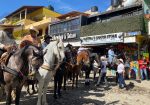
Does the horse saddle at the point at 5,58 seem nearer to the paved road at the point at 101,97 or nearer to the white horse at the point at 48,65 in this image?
the white horse at the point at 48,65

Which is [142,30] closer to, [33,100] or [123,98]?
[123,98]

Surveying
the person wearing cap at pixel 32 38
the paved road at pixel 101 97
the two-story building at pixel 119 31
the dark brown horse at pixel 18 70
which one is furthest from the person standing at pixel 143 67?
the dark brown horse at pixel 18 70

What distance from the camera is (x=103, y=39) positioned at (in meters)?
26.5

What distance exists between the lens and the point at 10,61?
8219 mm

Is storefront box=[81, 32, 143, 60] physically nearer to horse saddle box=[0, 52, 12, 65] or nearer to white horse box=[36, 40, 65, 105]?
white horse box=[36, 40, 65, 105]

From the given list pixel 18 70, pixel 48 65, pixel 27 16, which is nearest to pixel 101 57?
pixel 48 65

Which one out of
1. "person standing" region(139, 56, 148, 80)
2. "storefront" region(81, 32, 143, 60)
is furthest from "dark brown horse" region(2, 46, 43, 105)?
"storefront" region(81, 32, 143, 60)

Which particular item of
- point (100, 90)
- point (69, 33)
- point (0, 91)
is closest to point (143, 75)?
point (100, 90)

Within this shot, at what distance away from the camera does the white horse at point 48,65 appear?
30.5ft

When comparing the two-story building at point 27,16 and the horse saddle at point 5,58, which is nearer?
the horse saddle at point 5,58

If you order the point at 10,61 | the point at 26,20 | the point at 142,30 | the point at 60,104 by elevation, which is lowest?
the point at 60,104

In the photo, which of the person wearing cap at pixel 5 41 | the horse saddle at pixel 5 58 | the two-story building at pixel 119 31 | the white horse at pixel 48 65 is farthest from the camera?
A: the two-story building at pixel 119 31

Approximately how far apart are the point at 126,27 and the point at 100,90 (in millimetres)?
11077

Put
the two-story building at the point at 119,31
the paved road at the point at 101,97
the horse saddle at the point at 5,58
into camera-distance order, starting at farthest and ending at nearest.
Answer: the two-story building at the point at 119,31, the paved road at the point at 101,97, the horse saddle at the point at 5,58
